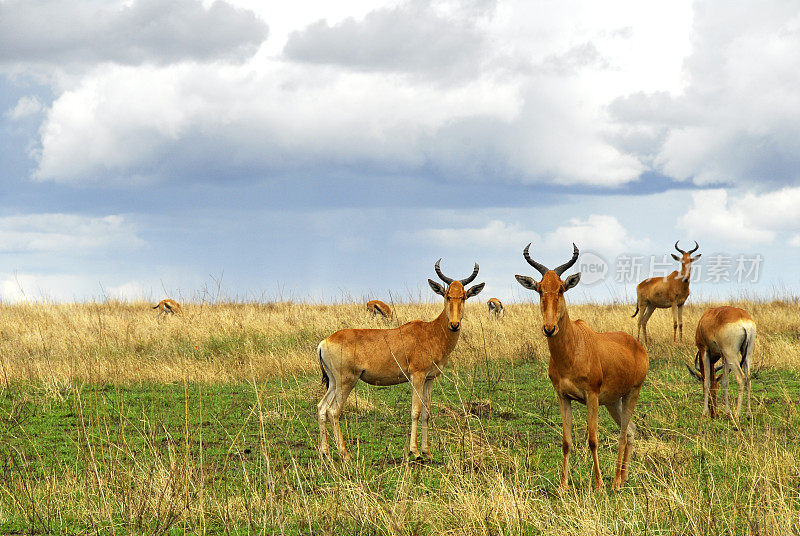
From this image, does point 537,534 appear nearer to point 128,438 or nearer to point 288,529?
point 288,529

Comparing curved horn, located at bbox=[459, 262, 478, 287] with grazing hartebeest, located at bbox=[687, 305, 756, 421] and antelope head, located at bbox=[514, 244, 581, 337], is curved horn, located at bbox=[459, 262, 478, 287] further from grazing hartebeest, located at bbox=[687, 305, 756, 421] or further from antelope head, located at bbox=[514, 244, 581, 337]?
grazing hartebeest, located at bbox=[687, 305, 756, 421]

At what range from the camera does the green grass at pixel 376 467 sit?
19.8 ft

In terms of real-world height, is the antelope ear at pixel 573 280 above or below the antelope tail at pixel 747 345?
above

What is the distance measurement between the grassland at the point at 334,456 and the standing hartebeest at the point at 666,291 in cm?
92

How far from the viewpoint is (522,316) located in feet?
72.0

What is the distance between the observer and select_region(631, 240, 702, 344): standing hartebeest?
19812 mm

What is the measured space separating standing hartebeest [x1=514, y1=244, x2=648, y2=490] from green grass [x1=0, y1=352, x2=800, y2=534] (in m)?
0.47

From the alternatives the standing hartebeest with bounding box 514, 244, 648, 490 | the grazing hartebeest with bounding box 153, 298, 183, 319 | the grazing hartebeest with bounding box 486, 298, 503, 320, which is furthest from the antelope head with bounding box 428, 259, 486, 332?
the grazing hartebeest with bounding box 153, 298, 183, 319

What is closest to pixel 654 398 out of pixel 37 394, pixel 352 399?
pixel 352 399

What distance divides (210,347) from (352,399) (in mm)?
6273

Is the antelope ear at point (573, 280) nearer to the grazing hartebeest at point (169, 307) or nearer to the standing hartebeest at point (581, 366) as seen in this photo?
the standing hartebeest at point (581, 366)

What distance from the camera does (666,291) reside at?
19.9 meters

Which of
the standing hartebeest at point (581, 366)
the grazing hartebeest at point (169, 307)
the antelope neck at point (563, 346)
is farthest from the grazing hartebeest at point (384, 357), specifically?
the grazing hartebeest at point (169, 307)

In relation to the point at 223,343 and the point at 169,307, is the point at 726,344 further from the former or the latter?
the point at 169,307
